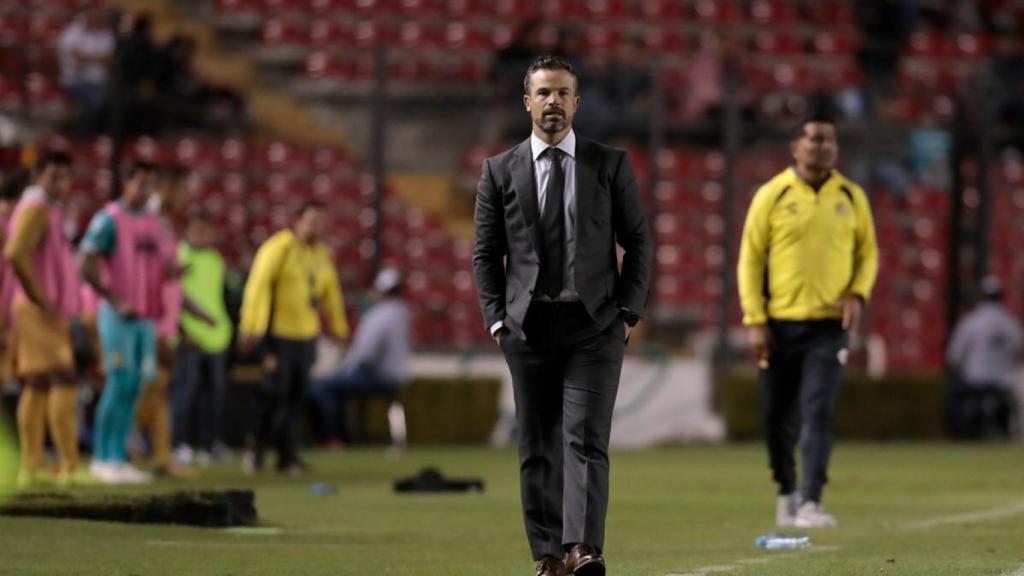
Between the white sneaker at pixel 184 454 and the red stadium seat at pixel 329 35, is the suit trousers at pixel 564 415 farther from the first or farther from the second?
the red stadium seat at pixel 329 35

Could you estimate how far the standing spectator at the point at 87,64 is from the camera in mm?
24453

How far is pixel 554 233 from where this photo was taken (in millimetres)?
7867

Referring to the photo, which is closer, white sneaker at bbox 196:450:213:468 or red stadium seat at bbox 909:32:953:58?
white sneaker at bbox 196:450:213:468

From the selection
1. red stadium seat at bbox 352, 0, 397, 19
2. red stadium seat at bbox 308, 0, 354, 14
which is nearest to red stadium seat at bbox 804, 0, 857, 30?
red stadium seat at bbox 352, 0, 397, 19

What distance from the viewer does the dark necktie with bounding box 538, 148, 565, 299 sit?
7863 millimetres

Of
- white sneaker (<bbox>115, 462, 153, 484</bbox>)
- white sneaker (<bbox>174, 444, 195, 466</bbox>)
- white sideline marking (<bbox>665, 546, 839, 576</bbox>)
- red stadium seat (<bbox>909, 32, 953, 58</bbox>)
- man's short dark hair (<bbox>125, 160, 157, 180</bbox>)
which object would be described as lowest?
white sneaker (<bbox>174, 444, 195, 466</bbox>)

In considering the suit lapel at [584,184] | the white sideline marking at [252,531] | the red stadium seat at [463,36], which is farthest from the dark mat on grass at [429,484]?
the red stadium seat at [463,36]

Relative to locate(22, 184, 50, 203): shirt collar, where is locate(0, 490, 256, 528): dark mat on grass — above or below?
below

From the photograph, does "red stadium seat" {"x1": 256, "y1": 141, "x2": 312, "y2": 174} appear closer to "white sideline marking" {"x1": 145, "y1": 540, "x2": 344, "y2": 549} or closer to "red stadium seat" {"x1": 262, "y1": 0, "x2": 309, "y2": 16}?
"red stadium seat" {"x1": 262, "y1": 0, "x2": 309, "y2": 16}

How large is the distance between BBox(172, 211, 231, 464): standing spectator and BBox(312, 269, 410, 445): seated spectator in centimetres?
176

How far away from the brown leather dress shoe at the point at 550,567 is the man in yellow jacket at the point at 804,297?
12.5 ft

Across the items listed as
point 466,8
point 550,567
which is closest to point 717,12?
point 466,8

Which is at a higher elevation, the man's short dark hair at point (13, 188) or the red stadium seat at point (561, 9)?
the red stadium seat at point (561, 9)

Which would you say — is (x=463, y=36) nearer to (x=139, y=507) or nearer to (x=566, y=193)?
(x=139, y=507)
